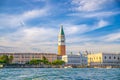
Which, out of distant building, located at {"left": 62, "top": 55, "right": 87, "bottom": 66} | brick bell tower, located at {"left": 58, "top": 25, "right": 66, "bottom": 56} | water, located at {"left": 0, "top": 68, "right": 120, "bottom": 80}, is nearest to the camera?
water, located at {"left": 0, "top": 68, "right": 120, "bottom": 80}

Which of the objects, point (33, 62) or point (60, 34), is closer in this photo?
point (33, 62)

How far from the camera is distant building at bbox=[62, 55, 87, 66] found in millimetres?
124644

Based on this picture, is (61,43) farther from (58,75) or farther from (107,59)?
(58,75)

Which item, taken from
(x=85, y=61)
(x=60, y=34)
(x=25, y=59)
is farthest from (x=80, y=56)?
(x=25, y=59)

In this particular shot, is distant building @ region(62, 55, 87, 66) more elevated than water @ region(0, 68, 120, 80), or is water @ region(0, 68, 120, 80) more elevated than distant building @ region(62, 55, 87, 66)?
distant building @ region(62, 55, 87, 66)

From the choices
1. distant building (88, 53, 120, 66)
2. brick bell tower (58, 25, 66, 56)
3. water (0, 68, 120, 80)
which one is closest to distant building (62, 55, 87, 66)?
brick bell tower (58, 25, 66, 56)

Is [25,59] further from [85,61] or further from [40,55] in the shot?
[85,61]

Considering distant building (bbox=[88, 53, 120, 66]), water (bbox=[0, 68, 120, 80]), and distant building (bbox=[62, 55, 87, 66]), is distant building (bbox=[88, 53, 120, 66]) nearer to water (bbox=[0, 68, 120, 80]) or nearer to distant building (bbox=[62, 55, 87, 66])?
distant building (bbox=[62, 55, 87, 66])

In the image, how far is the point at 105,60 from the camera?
11769cm

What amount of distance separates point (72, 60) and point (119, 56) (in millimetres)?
19362

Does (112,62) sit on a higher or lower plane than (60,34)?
lower

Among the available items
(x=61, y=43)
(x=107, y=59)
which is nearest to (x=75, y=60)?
(x=61, y=43)

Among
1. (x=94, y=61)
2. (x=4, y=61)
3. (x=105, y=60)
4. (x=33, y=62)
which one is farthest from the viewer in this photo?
(x=94, y=61)

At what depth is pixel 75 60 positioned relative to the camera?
12769 cm
